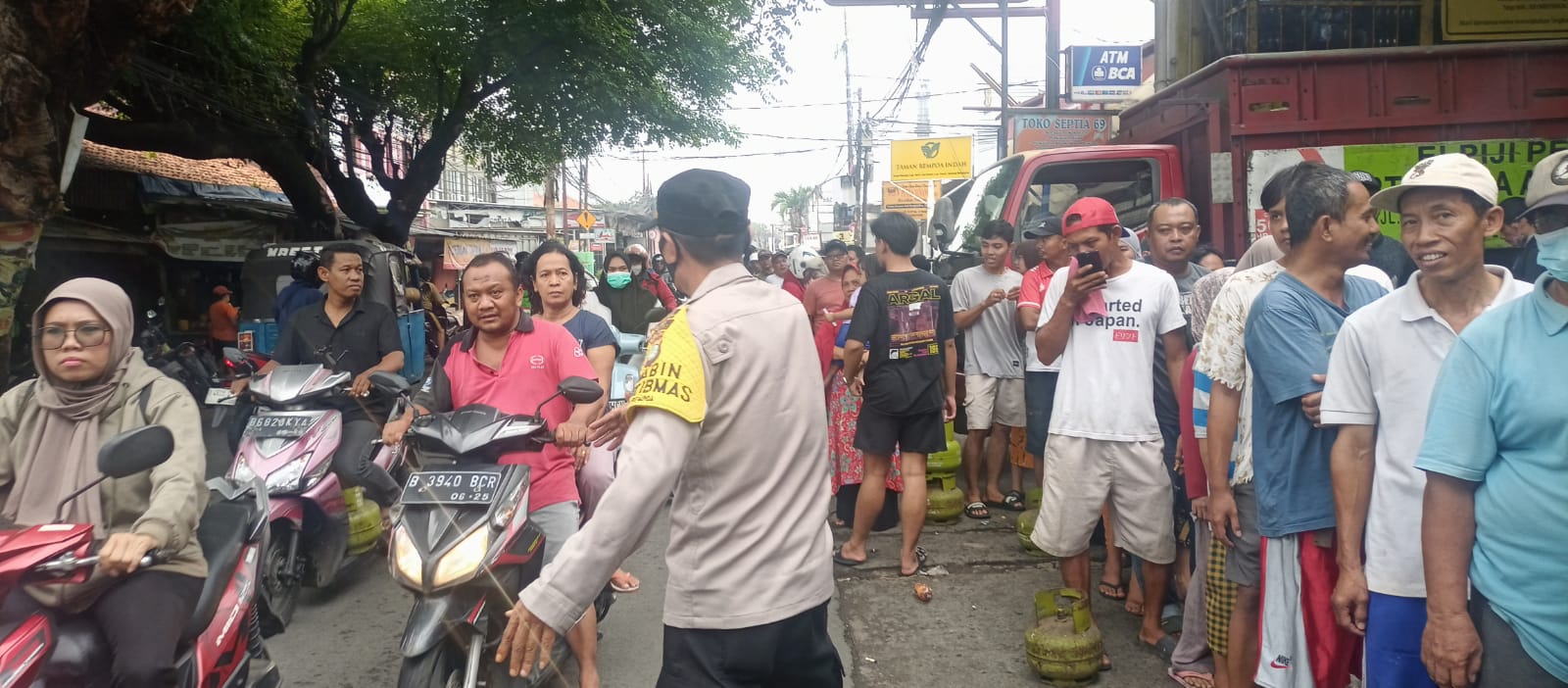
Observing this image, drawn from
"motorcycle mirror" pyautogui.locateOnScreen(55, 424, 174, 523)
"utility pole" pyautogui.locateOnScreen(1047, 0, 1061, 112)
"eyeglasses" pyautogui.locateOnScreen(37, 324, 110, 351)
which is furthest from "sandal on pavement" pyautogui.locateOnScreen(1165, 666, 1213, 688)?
"utility pole" pyautogui.locateOnScreen(1047, 0, 1061, 112)

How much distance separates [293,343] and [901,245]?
3.04 metres

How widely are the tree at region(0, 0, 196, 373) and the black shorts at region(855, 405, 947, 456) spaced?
6.06m

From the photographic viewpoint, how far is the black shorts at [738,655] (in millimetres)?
1961

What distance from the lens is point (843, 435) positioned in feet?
18.6

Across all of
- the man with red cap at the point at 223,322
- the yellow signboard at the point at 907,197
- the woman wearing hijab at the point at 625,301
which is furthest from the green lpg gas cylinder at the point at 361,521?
the yellow signboard at the point at 907,197

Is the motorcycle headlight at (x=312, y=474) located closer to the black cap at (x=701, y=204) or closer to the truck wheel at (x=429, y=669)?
the truck wheel at (x=429, y=669)

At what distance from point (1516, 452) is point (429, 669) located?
8.77 feet

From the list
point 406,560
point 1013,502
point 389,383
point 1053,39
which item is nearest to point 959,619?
point 1013,502

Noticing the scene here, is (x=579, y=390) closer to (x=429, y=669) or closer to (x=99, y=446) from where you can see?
(x=429, y=669)

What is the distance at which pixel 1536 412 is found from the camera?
1.75 metres

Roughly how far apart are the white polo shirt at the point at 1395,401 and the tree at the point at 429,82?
11.0 m

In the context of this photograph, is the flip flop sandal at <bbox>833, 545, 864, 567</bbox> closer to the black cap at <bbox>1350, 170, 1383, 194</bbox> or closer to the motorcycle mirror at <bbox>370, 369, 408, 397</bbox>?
the motorcycle mirror at <bbox>370, 369, 408, 397</bbox>

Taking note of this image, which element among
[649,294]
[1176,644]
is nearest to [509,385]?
[1176,644]

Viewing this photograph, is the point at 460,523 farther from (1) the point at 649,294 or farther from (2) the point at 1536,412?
(1) the point at 649,294
